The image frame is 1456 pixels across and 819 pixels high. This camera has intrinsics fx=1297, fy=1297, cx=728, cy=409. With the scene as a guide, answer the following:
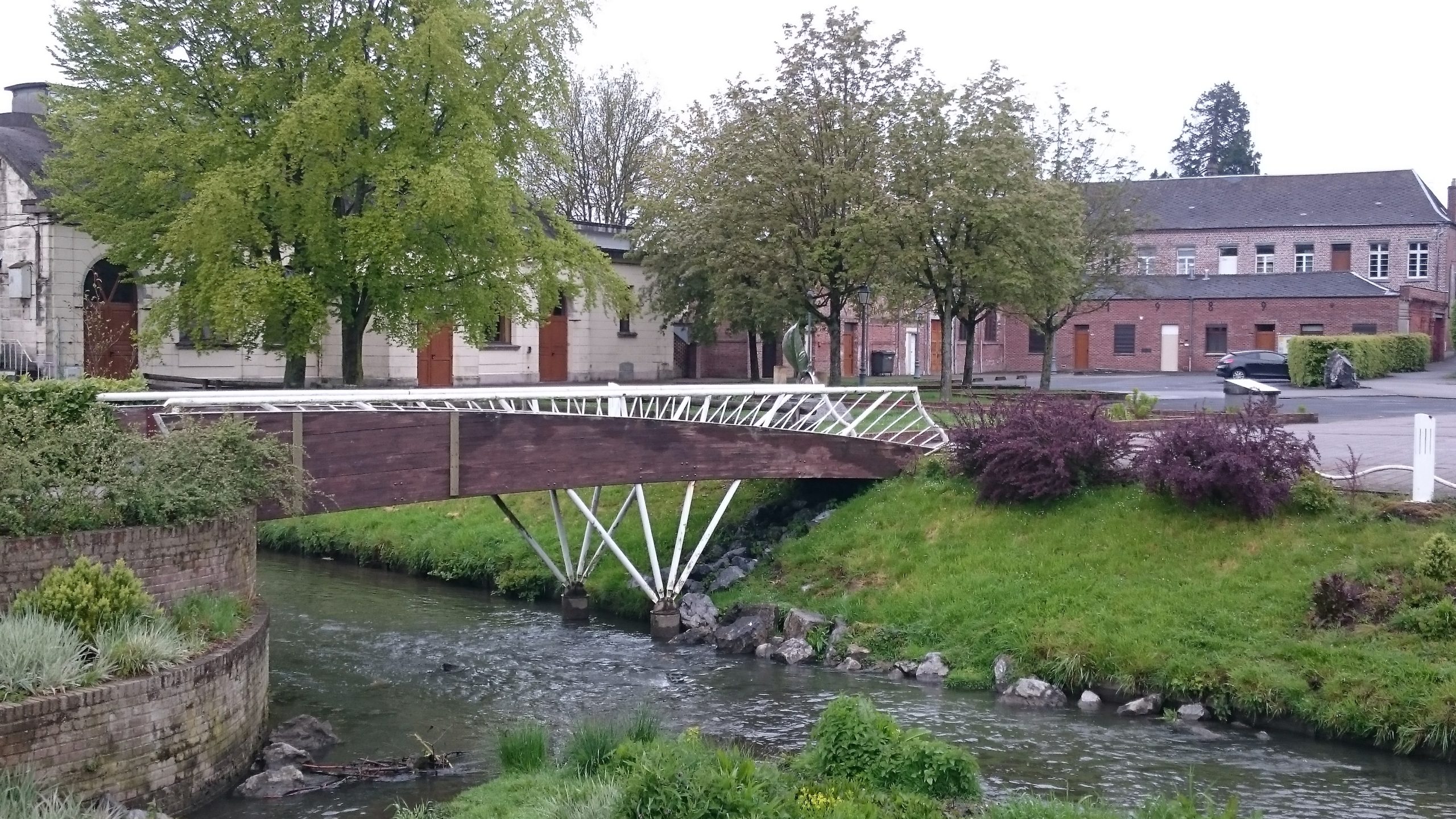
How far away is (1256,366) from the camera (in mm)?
45031

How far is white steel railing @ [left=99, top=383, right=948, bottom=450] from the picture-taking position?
14.3 metres

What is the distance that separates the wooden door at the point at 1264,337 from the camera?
182ft

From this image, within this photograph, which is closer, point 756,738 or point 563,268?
point 756,738

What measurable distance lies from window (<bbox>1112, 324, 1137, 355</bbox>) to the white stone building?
26377 millimetres

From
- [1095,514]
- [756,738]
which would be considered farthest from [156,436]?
[1095,514]

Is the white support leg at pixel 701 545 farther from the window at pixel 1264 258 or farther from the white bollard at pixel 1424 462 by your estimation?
the window at pixel 1264 258

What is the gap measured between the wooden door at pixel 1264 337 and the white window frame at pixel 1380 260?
27.7ft

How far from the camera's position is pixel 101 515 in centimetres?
1148

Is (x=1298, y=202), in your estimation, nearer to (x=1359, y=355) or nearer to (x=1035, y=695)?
(x=1359, y=355)

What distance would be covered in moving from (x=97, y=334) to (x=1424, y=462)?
26.3 metres

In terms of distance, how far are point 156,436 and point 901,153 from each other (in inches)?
887

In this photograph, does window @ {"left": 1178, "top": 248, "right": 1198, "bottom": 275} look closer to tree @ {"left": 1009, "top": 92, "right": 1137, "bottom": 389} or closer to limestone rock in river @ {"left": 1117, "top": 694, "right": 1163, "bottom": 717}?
tree @ {"left": 1009, "top": 92, "right": 1137, "bottom": 389}

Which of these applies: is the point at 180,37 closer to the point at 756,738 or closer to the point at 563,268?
the point at 563,268

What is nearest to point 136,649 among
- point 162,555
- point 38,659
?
point 38,659
